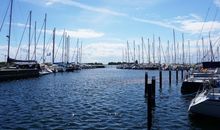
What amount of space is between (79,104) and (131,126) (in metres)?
11.9

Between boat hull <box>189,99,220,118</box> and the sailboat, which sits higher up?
A: the sailboat

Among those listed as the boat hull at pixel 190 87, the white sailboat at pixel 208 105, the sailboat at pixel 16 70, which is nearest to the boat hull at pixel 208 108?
the white sailboat at pixel 208 105

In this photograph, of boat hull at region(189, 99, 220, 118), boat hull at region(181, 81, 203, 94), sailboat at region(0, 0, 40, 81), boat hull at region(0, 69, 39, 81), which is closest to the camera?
boat hull at region(189, 99, 220, 118)

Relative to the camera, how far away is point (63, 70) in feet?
409

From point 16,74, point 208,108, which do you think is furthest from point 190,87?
point 16,74

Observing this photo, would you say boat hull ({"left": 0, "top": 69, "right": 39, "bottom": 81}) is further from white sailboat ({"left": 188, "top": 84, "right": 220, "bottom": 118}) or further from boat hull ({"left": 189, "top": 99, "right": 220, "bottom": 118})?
boat hull ({"left": 189, "top": 99, "right": 220, "bottom": 118})

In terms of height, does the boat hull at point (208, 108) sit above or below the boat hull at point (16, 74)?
below

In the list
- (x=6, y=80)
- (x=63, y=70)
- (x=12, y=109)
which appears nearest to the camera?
(x=12, y=109)

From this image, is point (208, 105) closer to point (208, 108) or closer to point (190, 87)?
point (208, 108)

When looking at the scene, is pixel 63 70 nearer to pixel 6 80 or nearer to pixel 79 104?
pixel 6 80

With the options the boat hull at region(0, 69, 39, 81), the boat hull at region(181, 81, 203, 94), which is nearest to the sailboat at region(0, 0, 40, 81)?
the boat hull at region(0, 69, 39, 81)

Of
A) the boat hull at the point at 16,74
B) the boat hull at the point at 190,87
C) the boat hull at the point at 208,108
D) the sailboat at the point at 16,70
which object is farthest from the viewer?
the sailboat at the point at 16,70

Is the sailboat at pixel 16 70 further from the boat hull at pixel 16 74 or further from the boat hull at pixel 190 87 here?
the boat hull at pixel 190 87

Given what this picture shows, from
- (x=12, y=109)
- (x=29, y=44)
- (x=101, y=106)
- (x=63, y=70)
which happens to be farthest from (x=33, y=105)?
(x=63, y=70)
